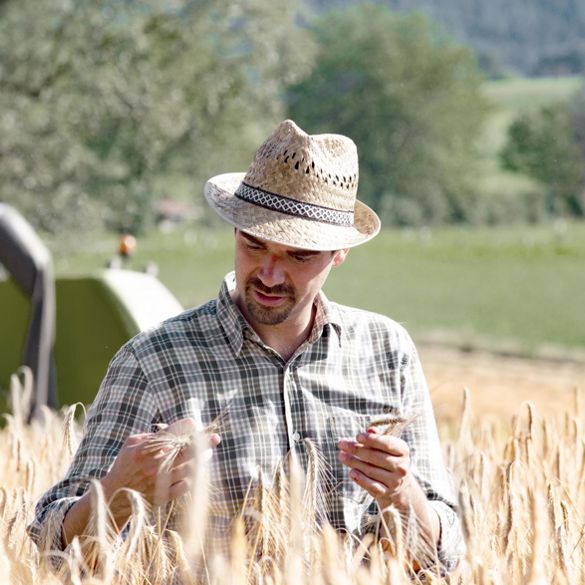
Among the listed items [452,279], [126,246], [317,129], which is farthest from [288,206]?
[317,129]

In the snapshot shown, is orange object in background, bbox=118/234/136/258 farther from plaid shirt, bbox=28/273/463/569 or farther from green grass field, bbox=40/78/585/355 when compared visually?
green grass field, bbox=40/78/585/355

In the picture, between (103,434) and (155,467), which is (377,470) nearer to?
(155,467)

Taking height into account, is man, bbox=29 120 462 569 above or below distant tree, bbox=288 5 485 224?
below

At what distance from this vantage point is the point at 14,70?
19688 millimetres

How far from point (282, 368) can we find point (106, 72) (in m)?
16.8

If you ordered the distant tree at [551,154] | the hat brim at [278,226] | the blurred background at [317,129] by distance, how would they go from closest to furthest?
the hat brim at [278,226] < the blurred background at [317,129] < the distant tree at [551,154]

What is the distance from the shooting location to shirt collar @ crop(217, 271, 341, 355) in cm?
227

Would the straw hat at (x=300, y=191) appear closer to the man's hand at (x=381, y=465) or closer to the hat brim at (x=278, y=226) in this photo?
the hat brim at (x=278, y=226)

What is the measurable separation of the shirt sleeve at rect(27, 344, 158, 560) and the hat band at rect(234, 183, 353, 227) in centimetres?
38

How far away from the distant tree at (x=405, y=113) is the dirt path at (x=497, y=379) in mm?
45323

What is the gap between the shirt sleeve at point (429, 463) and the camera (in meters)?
2.20

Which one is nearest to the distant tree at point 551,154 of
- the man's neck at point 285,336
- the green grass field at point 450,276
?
the green grass field at point 450,276

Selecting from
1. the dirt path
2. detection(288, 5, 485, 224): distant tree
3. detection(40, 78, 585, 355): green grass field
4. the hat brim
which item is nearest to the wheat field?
the hat brim

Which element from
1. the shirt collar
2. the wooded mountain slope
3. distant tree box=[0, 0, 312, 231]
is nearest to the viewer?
the shirt collar
